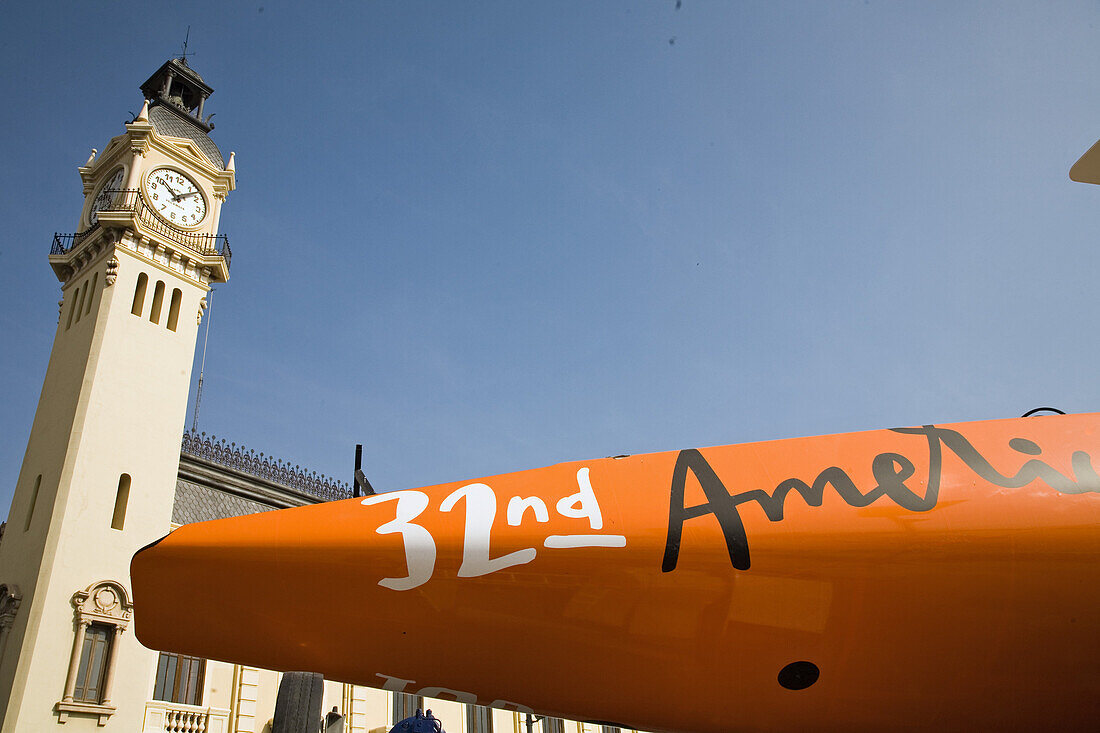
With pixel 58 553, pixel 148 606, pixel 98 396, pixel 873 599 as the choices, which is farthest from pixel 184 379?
pixel 873 599

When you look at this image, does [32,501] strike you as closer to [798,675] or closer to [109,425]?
[109,425]

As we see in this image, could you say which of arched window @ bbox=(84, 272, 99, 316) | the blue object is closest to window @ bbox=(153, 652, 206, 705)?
arched window @ bbox=(84, 272, 99, 316)

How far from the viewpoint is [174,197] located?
26766 mm

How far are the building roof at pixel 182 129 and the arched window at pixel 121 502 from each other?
1226 cm

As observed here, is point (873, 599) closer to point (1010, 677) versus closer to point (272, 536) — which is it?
point (1010, 677)

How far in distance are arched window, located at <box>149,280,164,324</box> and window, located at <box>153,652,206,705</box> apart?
992 centimetres

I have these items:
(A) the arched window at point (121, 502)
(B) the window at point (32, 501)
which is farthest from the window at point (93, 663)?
(B) the window at point (32, 501)

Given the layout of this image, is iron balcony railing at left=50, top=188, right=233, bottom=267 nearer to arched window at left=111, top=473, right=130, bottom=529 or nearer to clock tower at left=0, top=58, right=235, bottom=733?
clock tower at left=0, top=58, right=235, bottom=733

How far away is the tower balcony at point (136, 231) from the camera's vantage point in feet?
80.2

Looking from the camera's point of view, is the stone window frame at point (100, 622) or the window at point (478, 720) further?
the window at point (478, 720)

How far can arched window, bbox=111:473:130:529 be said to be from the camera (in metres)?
21.5

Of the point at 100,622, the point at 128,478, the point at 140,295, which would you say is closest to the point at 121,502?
the point at 128,478

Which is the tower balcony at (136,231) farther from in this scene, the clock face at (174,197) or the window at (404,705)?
the window at (404,705)

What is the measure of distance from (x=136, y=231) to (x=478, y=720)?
1923cm
